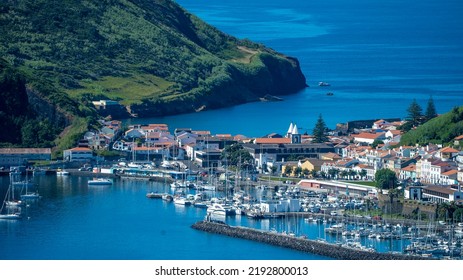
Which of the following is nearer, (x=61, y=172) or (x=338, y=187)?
(x=338, y=187)

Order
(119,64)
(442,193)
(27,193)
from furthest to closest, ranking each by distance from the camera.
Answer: (119,64) < (27,193) < (442,193)

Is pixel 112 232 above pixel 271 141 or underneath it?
underneath

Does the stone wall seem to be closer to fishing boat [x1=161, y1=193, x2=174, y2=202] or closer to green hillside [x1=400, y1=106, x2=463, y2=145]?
fishing boat [x1=161, y1=193, x2=174, y2=202]

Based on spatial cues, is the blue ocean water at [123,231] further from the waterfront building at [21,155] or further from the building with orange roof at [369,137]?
the building with orange roof at [369,137]

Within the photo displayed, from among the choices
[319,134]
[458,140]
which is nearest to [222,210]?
[458,140]

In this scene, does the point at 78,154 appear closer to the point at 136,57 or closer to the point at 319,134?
the point at 319,134
